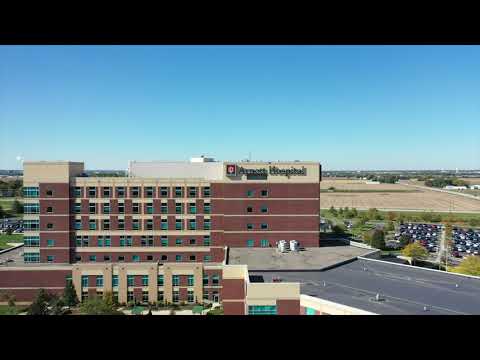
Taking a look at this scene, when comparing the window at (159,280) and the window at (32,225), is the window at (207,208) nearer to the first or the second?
the window at (159,280)

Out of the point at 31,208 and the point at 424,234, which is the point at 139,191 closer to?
the point at 31,208

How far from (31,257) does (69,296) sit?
4482mm

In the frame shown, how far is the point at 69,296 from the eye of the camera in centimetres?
2216

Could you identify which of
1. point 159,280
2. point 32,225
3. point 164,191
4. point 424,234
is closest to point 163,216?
point 164,191

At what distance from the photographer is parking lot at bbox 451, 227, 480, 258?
34125 millimetres

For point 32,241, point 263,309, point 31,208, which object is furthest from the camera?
point 31,208

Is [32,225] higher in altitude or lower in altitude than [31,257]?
higher

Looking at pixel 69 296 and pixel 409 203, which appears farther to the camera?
pixel 409 203

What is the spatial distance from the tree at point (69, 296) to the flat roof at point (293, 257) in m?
9.22

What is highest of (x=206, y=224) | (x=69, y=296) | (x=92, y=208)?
(x=92, y=208)
